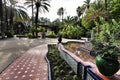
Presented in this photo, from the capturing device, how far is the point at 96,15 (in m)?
24.9

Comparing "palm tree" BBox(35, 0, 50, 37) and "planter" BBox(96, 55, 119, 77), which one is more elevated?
"palm tree" BBox(35, 0, 50, 37)

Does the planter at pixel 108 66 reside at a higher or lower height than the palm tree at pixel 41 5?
lower

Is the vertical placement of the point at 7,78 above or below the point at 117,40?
below

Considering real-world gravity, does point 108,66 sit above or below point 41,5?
below

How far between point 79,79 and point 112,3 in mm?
18570

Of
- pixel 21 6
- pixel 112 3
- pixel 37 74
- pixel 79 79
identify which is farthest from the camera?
pixel 21 6

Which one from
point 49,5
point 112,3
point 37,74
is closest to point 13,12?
point 49,5

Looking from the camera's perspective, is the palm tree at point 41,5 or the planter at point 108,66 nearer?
the planter at point 108,66

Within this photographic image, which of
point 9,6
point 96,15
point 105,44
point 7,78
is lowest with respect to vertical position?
point 7,78

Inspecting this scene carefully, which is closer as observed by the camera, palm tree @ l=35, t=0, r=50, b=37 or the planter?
the planter

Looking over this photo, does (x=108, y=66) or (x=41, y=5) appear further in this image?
(x=41, y=5)

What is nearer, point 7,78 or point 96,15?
point 7,78

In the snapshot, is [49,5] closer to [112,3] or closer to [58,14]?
[112,3]

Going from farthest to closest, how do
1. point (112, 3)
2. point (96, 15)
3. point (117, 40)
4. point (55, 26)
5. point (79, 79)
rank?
1. point (55, 26)
2. point (96, 15)
3. point (112, 3)
4. point (79, 79)
5. point (117, 40)
